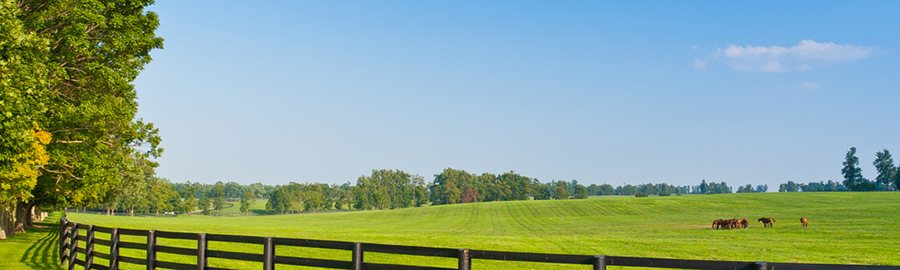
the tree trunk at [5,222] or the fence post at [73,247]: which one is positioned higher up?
the fence post at [73,247]

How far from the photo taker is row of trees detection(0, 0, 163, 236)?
17609 millimetres

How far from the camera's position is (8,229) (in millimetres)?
34469

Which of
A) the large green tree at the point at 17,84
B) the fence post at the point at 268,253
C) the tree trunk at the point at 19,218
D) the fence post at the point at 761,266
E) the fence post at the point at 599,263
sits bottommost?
the tree trunk at the point at 19,218

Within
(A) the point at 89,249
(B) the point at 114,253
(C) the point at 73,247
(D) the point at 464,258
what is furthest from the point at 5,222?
(D) the point at 464,258

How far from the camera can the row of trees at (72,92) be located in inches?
693

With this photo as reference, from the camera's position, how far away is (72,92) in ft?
80.1

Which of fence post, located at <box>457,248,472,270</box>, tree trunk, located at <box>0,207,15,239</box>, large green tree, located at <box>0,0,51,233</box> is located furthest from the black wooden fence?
tree trunk, located at <box>0,207,15,239</box>

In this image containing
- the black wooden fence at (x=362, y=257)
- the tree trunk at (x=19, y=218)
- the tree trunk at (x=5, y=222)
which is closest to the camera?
the black wooden fence at (x=362, y=257)

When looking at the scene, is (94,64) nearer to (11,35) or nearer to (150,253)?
(11,35)

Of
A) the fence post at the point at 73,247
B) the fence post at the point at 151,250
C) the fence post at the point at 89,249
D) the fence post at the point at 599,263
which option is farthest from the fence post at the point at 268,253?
the fence post at the point at 73,247

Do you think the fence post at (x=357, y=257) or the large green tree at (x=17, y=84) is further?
the large green tree at (x=17, y=84)

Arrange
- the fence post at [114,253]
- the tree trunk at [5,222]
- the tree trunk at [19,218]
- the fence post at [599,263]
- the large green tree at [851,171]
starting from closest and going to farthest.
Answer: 1. the fence post at [599,263]
2. the fence post at [114,253]
3. the tree trunk at [5,222]
4. the tree trunk at [19,218]
5. the large green tree at [851,171]

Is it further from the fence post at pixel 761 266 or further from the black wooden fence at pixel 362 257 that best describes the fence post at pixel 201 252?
the fence post at pixel 761 266

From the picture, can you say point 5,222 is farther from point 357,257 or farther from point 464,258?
point 464,258
